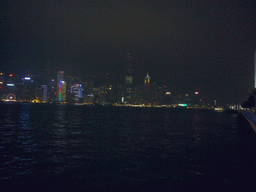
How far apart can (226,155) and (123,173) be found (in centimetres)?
999

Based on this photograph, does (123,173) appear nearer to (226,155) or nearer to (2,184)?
(2,184)

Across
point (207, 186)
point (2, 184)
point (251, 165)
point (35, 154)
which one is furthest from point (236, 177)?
point (35, 154)

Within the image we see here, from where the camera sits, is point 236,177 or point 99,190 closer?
point 99,190

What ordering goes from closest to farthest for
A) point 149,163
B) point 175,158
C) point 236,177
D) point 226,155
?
point 236,177 → point 149,163 → point 175,158 → point 226,155

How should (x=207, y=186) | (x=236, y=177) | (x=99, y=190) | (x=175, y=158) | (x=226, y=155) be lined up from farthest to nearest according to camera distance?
(x=226, y=155) → (x=175, y=158) → (x=236, y=177) → (x=207, y=186) → (x=99, y=190)

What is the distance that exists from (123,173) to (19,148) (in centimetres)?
1085

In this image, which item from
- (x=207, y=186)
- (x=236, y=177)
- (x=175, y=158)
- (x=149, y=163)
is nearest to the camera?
(x=207, y=186)

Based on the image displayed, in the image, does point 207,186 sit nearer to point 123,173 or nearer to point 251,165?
point 123,173

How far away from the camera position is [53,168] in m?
13.6

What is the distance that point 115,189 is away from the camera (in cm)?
1055

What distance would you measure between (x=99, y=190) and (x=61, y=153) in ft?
26.9

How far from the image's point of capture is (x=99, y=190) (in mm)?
10430

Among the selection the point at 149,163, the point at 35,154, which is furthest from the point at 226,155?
the point at 35,154

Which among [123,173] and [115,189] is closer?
[115,189]
